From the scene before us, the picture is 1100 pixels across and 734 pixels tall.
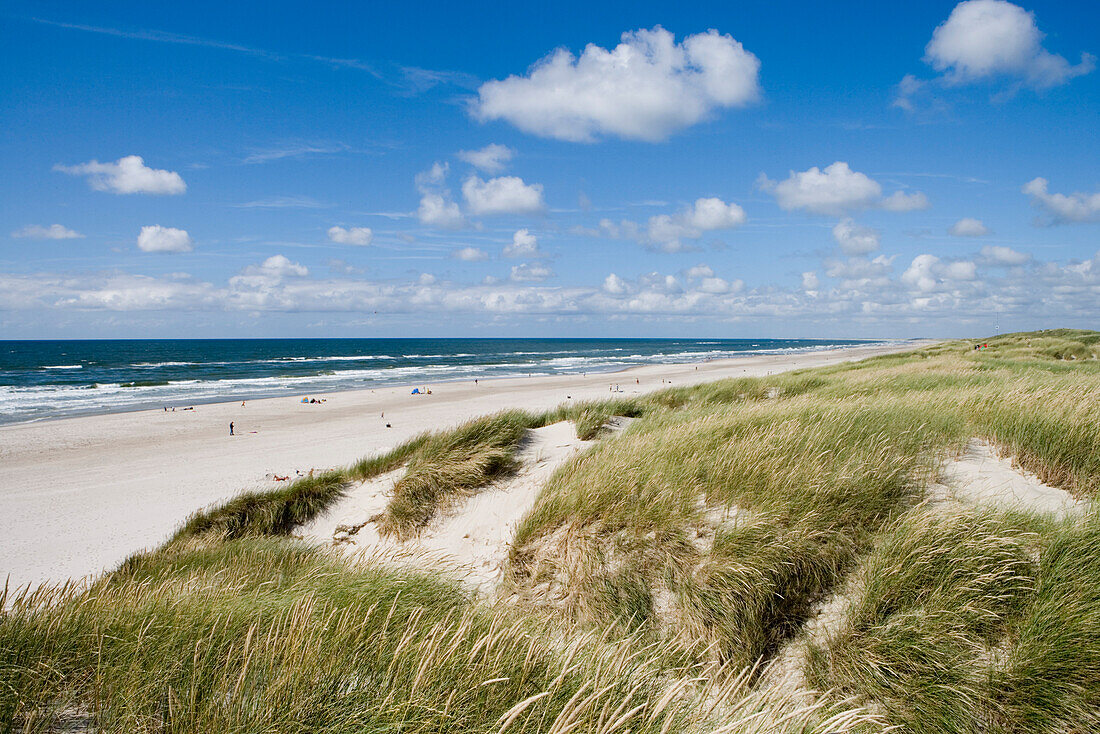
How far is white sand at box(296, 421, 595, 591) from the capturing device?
6.26 meters

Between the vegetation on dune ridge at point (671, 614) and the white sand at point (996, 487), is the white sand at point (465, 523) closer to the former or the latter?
the vegetation on dune ridge at point (671, 614)

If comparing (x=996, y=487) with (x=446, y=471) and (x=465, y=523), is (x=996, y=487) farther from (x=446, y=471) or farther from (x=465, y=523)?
(x=446, y=471)

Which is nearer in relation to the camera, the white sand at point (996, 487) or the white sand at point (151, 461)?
the white sand at point (996, 487)

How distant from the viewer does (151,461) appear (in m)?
16.1

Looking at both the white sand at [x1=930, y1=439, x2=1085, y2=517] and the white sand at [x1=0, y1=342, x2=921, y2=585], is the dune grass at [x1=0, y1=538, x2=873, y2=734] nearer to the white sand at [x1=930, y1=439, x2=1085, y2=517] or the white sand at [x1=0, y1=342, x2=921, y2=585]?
the white sand at [x1=930, y1=439, x2=1085, y2=517]

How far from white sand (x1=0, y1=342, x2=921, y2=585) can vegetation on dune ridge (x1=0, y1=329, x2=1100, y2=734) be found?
12.9 ft

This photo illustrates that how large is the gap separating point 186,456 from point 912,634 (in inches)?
746

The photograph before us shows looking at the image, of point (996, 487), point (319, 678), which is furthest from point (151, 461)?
point (996, 487)

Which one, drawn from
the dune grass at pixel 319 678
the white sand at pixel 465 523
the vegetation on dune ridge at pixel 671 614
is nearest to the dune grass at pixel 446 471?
the white sand at pixel 465 523

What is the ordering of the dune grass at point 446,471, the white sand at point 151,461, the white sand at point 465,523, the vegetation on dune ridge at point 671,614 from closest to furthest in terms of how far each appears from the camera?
the vegetation on dune ridge at point 671,614 → the white sand at point 465,523 → the dune grass at point 446,471 → the white sand at point 151,461

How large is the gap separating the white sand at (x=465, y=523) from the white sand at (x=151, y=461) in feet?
9.30

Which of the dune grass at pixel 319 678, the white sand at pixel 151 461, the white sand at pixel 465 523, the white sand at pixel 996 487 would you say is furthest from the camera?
the white sand at pixel 151 461

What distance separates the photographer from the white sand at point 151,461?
9.16 meters

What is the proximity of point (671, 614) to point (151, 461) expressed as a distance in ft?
57.5
